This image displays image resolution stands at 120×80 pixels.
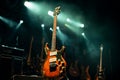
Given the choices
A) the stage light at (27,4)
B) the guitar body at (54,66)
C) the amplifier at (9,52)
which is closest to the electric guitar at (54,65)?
the guitar body at (54,66)

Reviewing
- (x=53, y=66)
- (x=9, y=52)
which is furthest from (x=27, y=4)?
(x=53, y=66)

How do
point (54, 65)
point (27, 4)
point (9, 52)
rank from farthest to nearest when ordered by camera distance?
point (27, 4) < point (9, 52) < point (54, 65)

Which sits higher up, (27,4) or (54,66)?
(27,4)

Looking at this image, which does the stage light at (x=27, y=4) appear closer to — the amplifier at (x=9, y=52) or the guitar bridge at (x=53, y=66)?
the amplifier at (x=9, y=52)

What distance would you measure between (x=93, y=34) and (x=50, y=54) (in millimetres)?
5999

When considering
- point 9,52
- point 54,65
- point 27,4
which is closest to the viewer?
point 54,65

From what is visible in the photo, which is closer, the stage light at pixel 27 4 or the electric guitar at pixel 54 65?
the electric guitar at pixel 54 65

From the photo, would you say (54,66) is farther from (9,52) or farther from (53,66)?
(9,52)

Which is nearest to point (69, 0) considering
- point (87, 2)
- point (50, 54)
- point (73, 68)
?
point (87, 2)

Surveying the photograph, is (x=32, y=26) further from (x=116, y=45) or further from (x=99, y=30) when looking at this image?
(x=116, y=45)

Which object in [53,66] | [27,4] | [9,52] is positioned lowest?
[53,66]

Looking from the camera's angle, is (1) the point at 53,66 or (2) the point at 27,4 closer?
(1) the point at 53,66

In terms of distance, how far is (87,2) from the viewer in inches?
329

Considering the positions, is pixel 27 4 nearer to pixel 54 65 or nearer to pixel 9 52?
pixel 9 52
